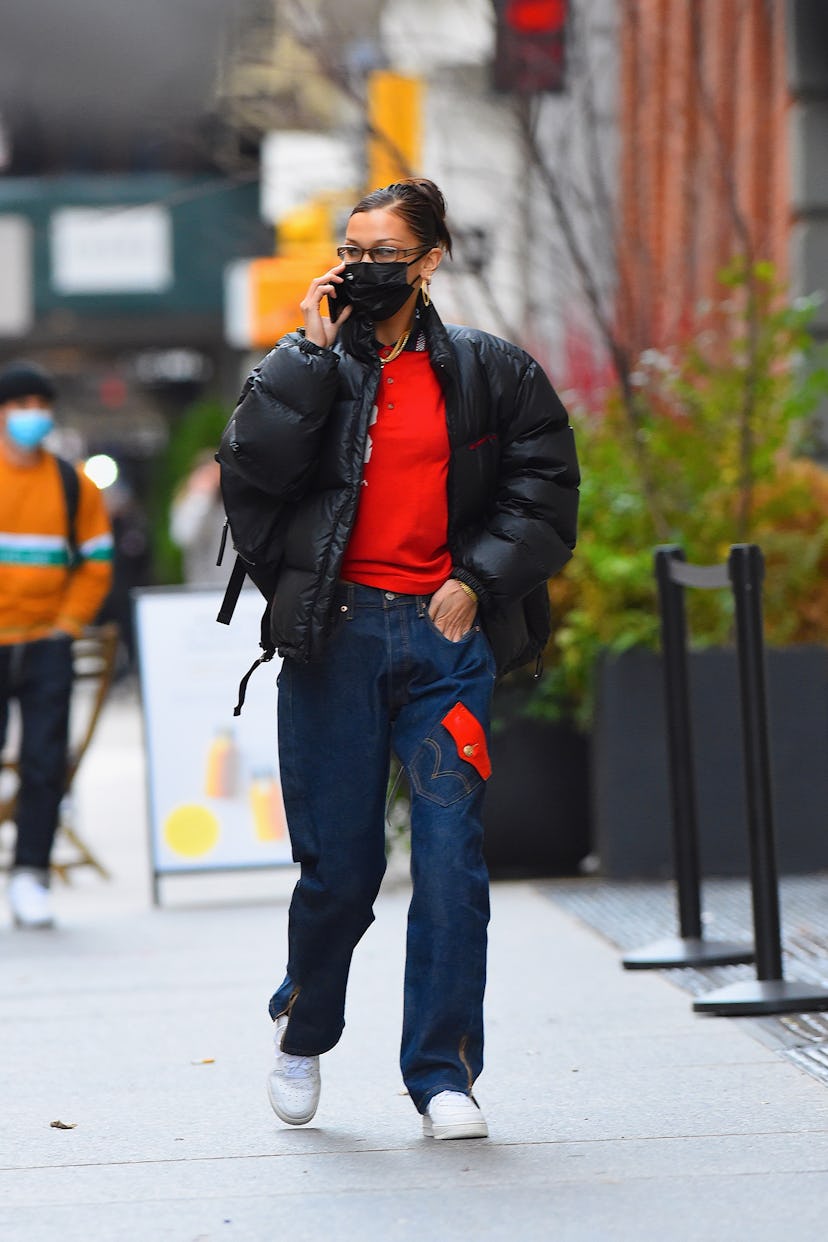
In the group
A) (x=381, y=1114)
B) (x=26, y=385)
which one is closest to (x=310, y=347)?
(x=381, y=1114)

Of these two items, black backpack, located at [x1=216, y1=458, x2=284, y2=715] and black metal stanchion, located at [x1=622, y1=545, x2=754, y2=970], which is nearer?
black backpack, located at [x1=216, y1=458, x2=284, y2=715]

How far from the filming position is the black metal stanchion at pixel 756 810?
5969mm

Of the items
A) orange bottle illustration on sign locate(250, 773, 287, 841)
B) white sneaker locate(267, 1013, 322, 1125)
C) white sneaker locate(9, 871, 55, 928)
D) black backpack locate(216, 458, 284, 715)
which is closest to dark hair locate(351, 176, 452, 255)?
black backpack locate(216, 458, 284, 715)

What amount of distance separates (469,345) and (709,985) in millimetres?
2455

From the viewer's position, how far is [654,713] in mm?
8531

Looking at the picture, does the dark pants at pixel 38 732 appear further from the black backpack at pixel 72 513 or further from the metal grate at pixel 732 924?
the metal grate at pixel 732 924

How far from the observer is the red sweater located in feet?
15.3

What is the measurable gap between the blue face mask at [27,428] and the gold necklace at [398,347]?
3.85 meters

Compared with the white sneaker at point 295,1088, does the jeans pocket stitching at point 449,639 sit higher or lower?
higher

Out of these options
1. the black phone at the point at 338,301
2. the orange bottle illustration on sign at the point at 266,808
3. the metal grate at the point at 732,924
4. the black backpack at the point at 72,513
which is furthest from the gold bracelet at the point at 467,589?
the orange bottle illustration on sign at the point at 266,808

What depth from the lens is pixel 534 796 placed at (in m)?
8.80

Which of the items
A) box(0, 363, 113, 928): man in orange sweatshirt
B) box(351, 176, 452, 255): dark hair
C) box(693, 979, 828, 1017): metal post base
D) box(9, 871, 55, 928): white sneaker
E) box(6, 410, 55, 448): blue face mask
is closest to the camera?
box(351, 176, 452, 255): dark hair

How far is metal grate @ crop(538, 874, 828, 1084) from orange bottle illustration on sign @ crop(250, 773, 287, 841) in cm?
106

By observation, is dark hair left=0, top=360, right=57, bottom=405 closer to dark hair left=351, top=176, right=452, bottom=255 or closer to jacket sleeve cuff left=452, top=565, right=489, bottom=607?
dark hair left=351, top=176, right=452, bottom=255
